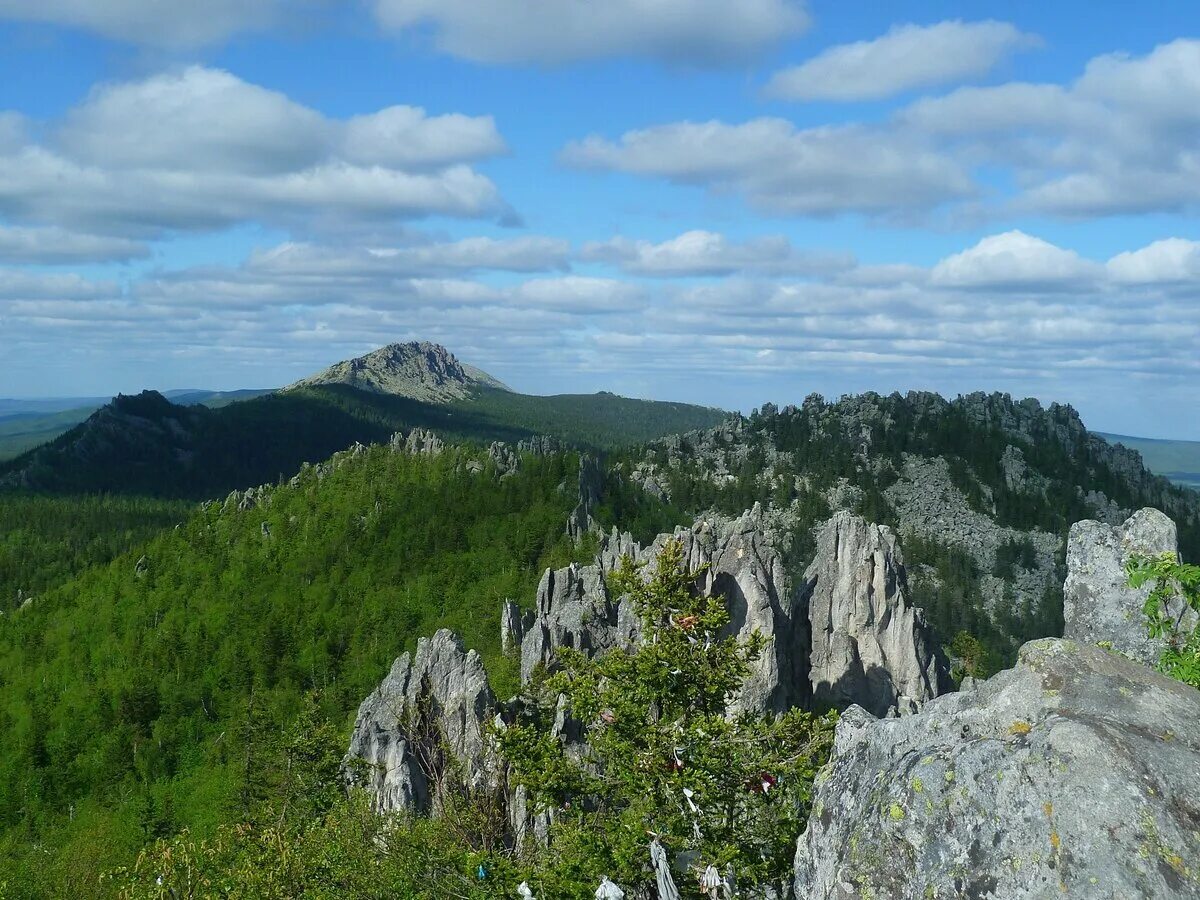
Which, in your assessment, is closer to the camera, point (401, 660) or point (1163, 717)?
point (1163, 717)

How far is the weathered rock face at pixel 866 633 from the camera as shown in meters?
84.6

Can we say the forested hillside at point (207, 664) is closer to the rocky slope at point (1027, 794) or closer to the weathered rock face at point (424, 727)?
the weathered rock face at point (424, 727)

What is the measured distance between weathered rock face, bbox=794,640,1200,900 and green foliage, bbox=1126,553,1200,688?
3.26 meters

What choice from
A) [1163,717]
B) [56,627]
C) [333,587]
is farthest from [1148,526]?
[56,627]

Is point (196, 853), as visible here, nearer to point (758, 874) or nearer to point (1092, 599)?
point (758, 874)

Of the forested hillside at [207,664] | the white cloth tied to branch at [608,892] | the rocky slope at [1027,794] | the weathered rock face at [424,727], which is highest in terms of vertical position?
the rocky slope at [1027,794]

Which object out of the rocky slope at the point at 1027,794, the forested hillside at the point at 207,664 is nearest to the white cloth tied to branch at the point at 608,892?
the rocky slope at the point at 1027,794

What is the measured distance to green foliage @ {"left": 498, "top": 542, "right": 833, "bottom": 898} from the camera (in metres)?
24.3

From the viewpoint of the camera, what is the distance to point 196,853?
145 ft

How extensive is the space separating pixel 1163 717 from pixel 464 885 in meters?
26.0

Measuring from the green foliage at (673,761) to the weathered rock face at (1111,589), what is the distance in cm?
796

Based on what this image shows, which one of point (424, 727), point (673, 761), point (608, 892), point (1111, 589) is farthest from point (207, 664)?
point (1111, 589)

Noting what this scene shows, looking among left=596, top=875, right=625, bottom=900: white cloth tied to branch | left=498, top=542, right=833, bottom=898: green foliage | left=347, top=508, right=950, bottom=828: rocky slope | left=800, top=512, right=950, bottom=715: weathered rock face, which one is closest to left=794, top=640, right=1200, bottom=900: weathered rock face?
left=596, top=875, right=625, bottom=900: white cloth tied to branch

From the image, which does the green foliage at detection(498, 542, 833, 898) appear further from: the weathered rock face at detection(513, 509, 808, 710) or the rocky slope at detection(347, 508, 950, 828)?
the rocky slope at detection(347, 508, 950, 828)
